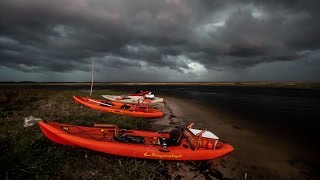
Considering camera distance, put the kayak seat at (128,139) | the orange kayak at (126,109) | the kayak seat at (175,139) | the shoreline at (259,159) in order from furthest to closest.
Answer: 1. the orange kayak at (126,109)
2. the kayak seat at (175,139)
3. the kayak seat at (128,139)
4. the shoreline at (259,159)

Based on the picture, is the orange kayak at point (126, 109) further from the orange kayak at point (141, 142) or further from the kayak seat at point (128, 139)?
the kayak seat at point (128, 139)

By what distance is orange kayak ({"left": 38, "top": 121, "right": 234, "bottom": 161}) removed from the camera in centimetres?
1083

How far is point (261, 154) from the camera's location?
14.0 metres

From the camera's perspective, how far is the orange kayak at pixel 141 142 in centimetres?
1083

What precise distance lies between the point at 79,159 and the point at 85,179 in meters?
1.73

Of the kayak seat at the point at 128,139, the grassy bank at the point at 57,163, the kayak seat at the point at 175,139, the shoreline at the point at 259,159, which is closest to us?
the grassy bank at the point at 57,163

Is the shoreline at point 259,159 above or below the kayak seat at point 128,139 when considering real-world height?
below

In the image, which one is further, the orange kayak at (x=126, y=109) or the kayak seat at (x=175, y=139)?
the orange kayak at (x=126, y=109)

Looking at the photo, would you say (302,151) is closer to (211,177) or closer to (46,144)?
(211,177)

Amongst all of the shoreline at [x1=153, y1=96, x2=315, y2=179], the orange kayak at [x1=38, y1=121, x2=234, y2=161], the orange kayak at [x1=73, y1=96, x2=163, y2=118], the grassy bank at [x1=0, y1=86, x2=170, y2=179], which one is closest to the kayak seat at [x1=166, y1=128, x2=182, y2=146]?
the orange kayak at [x1=38, y1=121, x2=234, y2=161]

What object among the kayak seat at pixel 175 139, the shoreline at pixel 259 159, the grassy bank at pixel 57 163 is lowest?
the shoreline at pixel 259 159

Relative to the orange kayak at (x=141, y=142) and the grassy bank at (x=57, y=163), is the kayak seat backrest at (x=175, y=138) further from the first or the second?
the grassy bank at (x=57, y=163)

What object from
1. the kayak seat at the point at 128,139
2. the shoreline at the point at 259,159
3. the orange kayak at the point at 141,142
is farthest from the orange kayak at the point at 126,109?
the kayak seat at the point at 128,139

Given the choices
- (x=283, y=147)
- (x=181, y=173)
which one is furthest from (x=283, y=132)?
(x=181, y=173)
